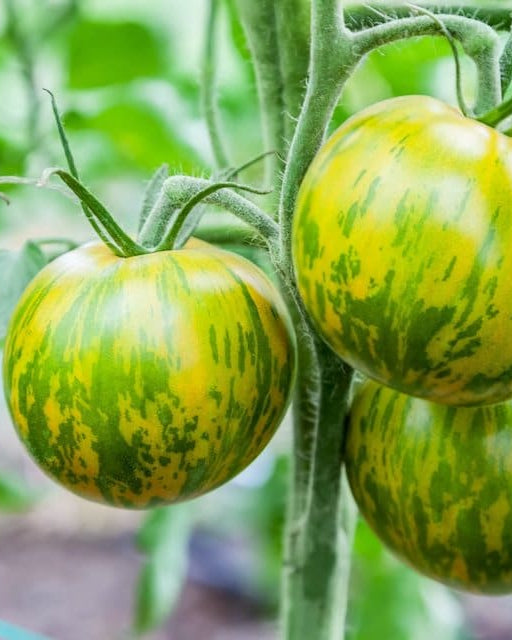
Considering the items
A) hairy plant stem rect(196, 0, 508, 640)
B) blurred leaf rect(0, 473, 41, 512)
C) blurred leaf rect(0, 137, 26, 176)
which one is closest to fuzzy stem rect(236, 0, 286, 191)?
hairy plant stem rect(196, 0, 508, 640)

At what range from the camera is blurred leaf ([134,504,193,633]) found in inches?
43.9

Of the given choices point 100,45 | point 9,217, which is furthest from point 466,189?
point 100,45

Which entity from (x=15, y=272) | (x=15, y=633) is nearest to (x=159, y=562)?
(x=15, y=633)

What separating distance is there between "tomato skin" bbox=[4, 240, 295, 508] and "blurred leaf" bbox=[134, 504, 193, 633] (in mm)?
574

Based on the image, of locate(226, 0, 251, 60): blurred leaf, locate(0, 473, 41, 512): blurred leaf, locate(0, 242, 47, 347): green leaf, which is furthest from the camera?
locate(0, 473, 41, 512): blurred leaf

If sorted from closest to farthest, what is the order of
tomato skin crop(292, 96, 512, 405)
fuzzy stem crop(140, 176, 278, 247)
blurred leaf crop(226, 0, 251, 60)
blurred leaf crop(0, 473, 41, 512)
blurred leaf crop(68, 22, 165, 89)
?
1. tomato skin crop(292, 96, 512, 405)
2. fuzzy stem crop(140, 176, 278, 247)
3. blurred leaf crop(226, 0, 251, 60)
4. blurred leaf crop(0, 473, 41, 512)
5. blurred leaf crop(68, 22, 165, 89)

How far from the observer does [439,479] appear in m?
0.61

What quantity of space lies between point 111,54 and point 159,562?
0.68 m

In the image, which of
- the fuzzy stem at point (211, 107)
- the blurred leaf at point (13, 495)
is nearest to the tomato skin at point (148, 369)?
the fuzzy stem at point (211, 107)

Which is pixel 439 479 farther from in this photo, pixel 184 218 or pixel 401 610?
pixel 401 610

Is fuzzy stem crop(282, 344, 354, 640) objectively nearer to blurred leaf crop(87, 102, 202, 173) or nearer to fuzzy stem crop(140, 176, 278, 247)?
fuzzy stem crop(140, 176, 278, 247)

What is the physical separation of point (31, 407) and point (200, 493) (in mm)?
107

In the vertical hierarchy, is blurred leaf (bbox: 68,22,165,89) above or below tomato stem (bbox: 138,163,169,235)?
below

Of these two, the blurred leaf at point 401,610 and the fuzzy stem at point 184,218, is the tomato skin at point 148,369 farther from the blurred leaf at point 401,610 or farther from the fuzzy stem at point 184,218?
the blurred leaf at point 401,610
